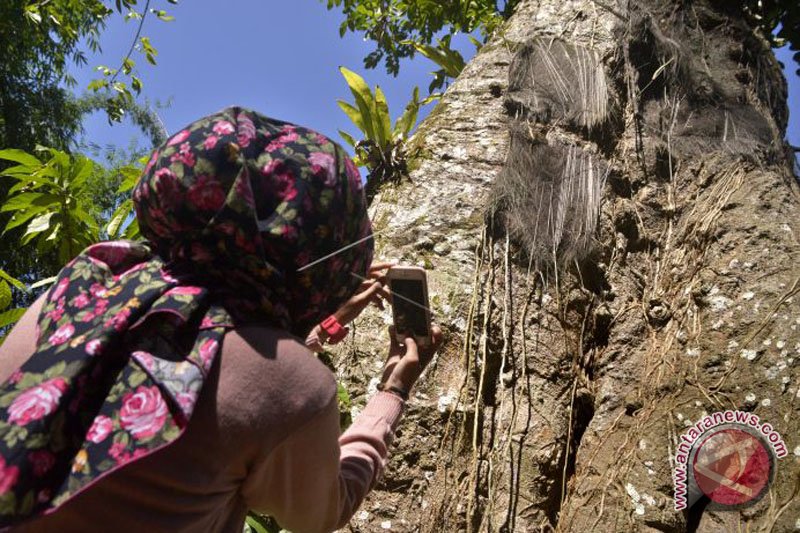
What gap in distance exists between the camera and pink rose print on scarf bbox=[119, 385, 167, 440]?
0.96 m

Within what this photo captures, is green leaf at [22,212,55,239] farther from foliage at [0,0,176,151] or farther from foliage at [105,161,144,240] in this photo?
foliage at [0,0,176,151]

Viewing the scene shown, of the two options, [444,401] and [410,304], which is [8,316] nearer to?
[410,304]

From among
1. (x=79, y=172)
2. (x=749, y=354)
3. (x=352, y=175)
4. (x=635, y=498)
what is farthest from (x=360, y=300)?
(x=79, y=172)

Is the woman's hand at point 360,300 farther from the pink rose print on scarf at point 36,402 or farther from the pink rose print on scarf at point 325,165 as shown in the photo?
the pink rose print on scarf at point 36,402

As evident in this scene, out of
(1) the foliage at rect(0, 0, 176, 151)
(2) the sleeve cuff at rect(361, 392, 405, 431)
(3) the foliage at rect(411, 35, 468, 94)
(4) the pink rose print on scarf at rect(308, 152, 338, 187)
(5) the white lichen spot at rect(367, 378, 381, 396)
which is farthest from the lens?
(1) the foliage at rect(0, 0, 176, 151)

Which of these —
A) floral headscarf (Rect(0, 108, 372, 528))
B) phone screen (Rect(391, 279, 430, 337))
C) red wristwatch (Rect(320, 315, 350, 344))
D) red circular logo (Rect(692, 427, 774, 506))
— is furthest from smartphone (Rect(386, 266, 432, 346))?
red circular logo (Rect(692, 427, 774, 506))

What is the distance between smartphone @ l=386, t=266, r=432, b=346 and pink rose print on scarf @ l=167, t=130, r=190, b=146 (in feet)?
2.53

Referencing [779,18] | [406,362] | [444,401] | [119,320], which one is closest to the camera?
[119,320]

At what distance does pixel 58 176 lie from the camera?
9.43 feet

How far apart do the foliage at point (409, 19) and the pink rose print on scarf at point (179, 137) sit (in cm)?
512

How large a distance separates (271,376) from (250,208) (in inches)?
10.4

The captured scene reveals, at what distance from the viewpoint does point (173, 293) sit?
1.06 meters

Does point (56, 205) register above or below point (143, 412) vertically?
above

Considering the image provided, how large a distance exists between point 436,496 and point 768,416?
1109 millimetres
